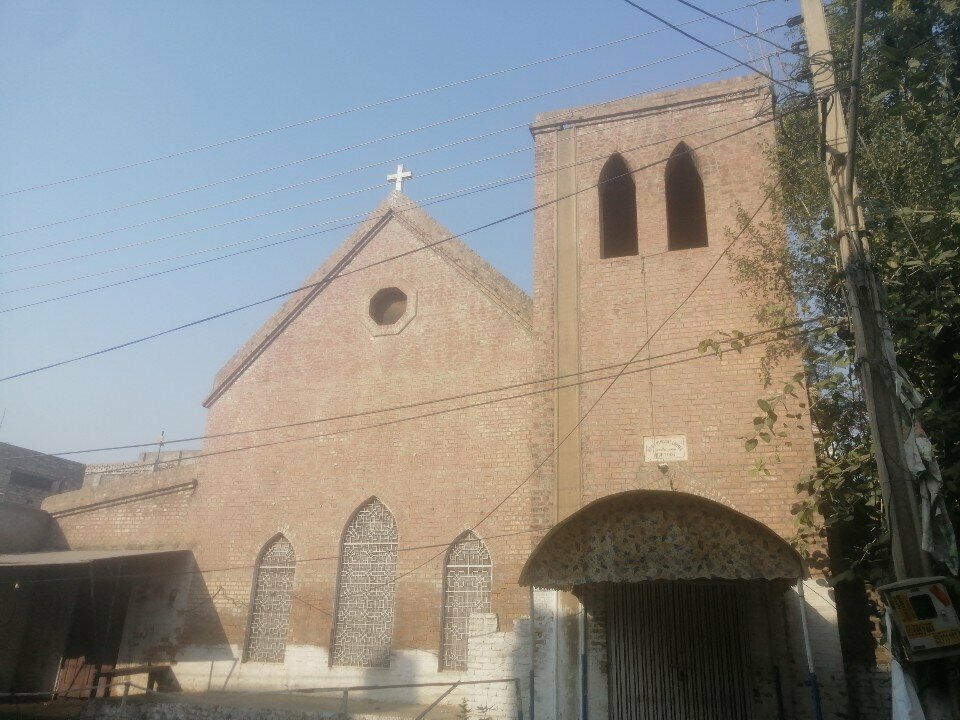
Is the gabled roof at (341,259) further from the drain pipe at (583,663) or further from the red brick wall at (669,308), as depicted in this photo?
the drain pipe at (583,663)

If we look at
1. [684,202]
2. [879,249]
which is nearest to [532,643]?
[879,249]

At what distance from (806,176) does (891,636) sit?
7.41 metres

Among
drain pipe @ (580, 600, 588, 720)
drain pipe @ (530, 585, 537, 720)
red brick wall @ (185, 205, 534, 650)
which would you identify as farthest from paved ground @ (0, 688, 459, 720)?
drain pipe @ (580, 600, 588, 720)

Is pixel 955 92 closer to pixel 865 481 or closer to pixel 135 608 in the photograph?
pixel 865 481

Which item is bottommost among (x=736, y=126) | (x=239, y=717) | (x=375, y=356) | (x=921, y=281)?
(x=239, y=717)

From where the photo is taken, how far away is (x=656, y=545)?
8523mm

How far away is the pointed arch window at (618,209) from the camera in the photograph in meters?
12.7

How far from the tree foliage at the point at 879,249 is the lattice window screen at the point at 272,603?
8792mm

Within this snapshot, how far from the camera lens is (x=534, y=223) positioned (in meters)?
12.6

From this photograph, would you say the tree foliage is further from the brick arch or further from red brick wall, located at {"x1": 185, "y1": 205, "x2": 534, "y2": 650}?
red brick wall, located at {"x1": 185, "y1": 205, "x2": 534, "y2": 650}

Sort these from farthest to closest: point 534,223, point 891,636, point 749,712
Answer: point 534,223 < point 749,712 < point 891,636

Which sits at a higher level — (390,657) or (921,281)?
(921,281)

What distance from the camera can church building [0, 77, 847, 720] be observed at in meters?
9.23

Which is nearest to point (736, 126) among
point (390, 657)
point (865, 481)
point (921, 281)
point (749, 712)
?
point (921, 281)
